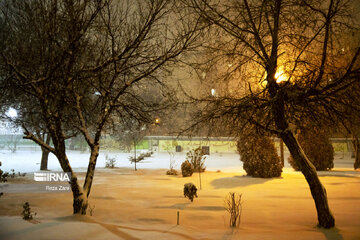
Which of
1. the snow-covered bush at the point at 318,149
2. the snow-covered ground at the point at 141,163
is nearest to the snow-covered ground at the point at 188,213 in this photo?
the snow-covered bush at the point at 318,149

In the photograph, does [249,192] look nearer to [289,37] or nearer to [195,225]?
[195,225]

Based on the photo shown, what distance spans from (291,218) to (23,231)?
5.52m

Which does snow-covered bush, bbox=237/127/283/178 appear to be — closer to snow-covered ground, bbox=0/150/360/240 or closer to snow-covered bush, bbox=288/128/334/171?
snow-covered ground, bbox=0/150/360/240

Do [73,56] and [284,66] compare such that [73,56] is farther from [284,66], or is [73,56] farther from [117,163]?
[117,163]

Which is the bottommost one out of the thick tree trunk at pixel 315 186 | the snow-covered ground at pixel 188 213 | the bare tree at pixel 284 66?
the snow-covered ground at pixel 188 213

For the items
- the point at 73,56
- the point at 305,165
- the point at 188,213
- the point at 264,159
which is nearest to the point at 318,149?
the point at 264,159

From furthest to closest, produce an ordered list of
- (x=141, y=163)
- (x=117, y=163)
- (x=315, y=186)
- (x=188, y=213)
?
(x=117, y=163)
(x=141, y=163)
(x=188, y=213)
(x=315, y=186)

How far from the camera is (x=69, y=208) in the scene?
808cm

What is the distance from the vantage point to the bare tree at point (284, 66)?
5793 mm

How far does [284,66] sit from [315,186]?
2.53 meters

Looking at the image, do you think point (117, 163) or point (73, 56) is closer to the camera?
point (73, 56)

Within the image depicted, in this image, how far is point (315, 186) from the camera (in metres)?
6.04

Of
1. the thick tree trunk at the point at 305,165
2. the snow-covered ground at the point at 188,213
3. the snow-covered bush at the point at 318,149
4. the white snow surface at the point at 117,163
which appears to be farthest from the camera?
the white snow surface at the point at 117,163

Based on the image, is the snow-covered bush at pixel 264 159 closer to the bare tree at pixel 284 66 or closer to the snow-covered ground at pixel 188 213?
the snow-covered ground at pixel 188 213
